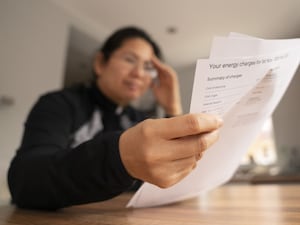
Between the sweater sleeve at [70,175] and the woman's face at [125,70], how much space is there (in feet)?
1.38

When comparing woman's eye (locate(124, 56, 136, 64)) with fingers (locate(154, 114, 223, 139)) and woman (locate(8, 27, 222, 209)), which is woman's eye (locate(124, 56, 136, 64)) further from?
fingers (locate(154, 114, 223, 139))

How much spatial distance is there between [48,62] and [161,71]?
46.8 inches

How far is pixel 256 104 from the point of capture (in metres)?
0.28

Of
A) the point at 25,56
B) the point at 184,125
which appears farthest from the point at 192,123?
the point at 25,56

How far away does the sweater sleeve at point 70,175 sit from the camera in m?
0.25

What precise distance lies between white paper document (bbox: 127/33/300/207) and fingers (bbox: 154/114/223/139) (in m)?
0.01

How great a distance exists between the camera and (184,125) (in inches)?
8.0

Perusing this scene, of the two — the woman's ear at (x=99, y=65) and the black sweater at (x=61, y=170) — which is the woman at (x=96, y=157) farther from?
→ the woman's ear at (x=99, y=65)

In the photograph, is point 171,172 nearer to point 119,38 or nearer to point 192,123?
point 192,123

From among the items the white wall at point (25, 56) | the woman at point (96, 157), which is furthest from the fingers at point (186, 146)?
the white wall at point (25, 56)

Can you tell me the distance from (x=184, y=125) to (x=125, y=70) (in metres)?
0.58

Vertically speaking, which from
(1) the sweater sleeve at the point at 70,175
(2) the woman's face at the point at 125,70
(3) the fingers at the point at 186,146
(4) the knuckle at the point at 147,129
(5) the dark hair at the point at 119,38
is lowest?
(1) the sweater sleeve at the point at 70,175

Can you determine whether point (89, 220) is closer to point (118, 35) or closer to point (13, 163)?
point (13, 163)

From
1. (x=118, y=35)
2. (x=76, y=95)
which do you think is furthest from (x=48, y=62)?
(x=76, y=95)
